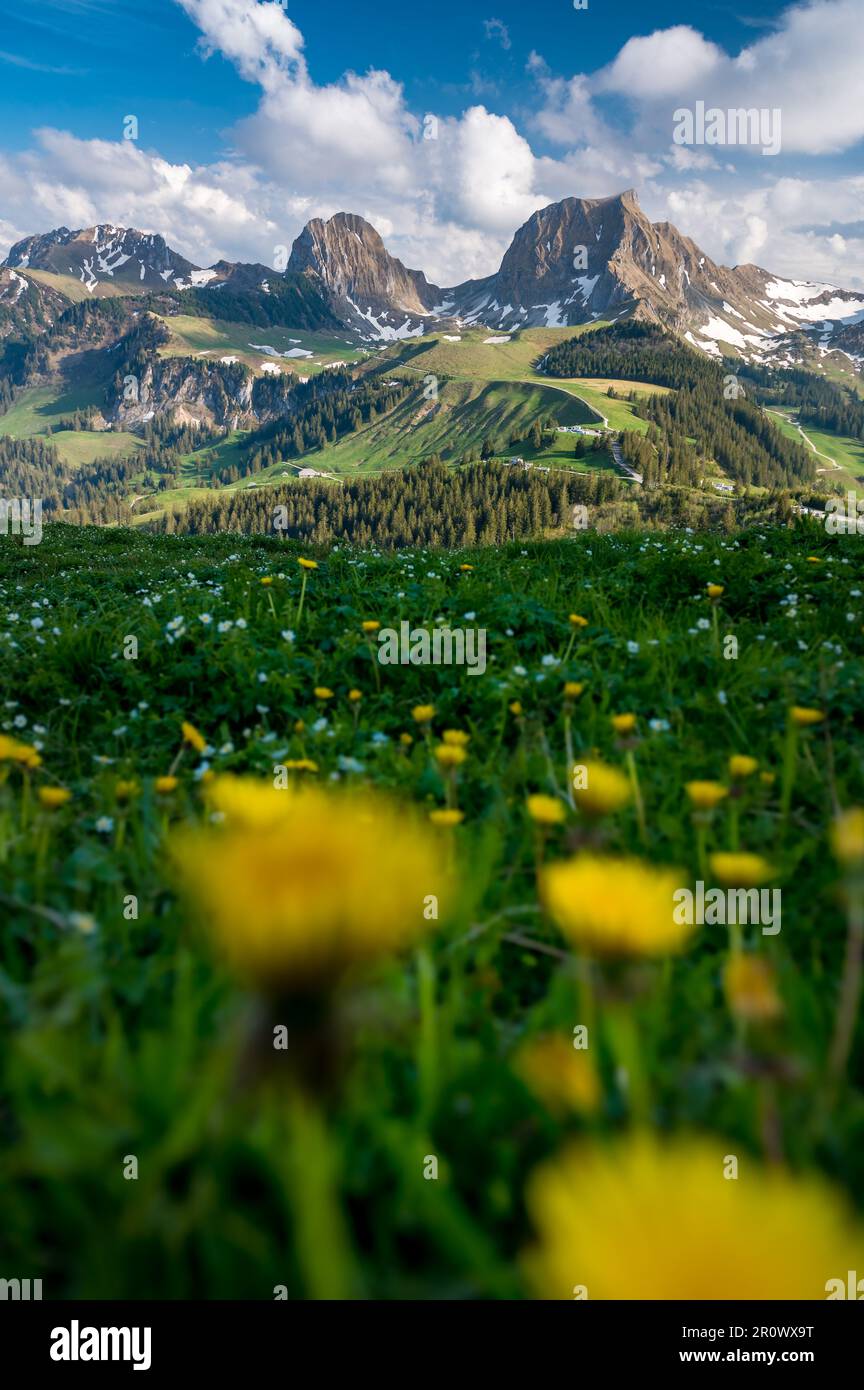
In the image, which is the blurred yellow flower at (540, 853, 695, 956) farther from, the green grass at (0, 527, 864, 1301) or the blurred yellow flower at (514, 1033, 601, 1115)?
the blurred yellow flower at (514, 1033, 601, 1115)

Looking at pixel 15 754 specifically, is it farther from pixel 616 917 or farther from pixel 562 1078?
pixel 616 917

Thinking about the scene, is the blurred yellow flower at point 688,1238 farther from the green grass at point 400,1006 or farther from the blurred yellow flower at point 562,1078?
the blurred yellow flower at point 562,1078

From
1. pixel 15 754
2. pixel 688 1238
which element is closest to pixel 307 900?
pixel 688 1238

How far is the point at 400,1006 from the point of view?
140cm

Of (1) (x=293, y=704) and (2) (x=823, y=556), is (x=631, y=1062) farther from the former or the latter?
(2) (x=823, y=556)

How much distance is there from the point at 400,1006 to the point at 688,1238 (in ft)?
2.74

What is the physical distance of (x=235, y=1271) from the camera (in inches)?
39.1

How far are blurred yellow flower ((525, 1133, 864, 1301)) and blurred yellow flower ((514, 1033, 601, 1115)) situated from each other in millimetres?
428

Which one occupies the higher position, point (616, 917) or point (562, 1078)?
point (616, 917)

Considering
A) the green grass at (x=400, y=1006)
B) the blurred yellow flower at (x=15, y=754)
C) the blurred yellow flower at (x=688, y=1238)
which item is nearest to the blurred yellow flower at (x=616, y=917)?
the green grass at (x=400, y=1006)

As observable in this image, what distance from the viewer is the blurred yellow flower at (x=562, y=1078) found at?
3.72 ft

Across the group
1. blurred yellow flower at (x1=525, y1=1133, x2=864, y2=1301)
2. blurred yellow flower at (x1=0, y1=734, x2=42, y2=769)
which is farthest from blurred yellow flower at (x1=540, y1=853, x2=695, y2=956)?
blurred yellow flower at (x1=0, y1=734, x2=42, y2=769)
